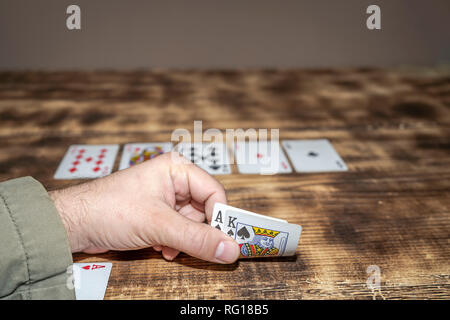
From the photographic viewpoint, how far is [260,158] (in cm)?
131

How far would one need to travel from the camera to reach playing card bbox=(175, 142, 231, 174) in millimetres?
1251

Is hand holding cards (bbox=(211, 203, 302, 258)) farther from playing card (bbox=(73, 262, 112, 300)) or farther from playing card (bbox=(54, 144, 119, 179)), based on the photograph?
playing card (bbox=(54, 144, 119, 179))

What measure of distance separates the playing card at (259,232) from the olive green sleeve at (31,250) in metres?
0.34

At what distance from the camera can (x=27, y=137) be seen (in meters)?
A: 1.42

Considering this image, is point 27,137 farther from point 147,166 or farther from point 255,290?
point 255,290

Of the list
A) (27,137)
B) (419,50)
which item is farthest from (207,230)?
(419,50)

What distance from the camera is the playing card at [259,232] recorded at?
845 mm

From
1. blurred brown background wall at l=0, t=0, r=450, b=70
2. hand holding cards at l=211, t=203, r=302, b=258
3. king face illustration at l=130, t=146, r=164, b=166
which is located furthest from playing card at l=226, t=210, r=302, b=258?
blurred brown background wall at l=0, t=0, r=450, b=70

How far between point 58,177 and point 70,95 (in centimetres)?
75

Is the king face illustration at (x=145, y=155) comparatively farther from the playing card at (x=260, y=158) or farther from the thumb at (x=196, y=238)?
the thumb at (x=196, y=238)

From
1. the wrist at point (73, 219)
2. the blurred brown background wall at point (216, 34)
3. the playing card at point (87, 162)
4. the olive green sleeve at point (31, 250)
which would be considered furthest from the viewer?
the blurred brown background wall at point (216, 34)

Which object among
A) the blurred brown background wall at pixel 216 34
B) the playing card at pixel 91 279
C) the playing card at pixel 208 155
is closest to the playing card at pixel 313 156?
the playing card at pixel 208 155

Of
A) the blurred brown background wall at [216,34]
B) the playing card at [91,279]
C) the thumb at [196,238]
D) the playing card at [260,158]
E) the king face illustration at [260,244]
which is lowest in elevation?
the playing card at [91,279]

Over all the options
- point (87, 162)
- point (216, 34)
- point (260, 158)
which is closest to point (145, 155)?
point (87, 162)
